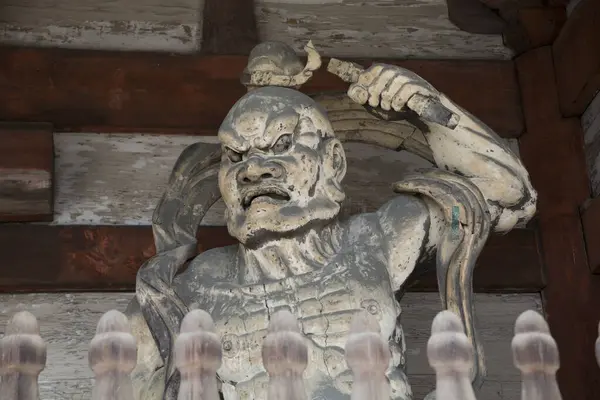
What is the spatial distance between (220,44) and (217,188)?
769 mm

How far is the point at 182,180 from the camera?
9.49 ft

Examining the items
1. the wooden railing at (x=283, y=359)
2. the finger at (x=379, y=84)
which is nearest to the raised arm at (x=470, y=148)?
the finger at (x=379, y=84)

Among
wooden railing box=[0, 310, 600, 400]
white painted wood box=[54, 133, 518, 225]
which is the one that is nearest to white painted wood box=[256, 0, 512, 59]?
white painted wood box=[54, 133, 518, 225]

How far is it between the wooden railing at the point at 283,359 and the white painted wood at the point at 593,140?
1.56 m

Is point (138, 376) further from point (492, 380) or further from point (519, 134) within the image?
point (519, 134)

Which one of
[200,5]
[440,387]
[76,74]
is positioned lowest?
[440,387]

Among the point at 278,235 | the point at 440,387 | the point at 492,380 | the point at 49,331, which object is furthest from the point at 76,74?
the point at 440,387

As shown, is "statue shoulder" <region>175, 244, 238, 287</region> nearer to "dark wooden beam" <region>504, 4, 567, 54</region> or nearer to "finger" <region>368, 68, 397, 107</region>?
"finger" <region>368, 68, 397, 107</region>

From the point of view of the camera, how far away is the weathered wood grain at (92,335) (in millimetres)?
3184

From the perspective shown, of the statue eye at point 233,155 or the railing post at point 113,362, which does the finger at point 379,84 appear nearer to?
the statue eye at point 233,155

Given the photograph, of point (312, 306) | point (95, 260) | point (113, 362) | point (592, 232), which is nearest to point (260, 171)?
point (312, 306)

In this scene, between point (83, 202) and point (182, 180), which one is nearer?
point (182, 180)

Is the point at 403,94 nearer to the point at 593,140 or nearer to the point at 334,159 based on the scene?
the point at 334,159

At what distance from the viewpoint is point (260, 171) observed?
8.73ft
